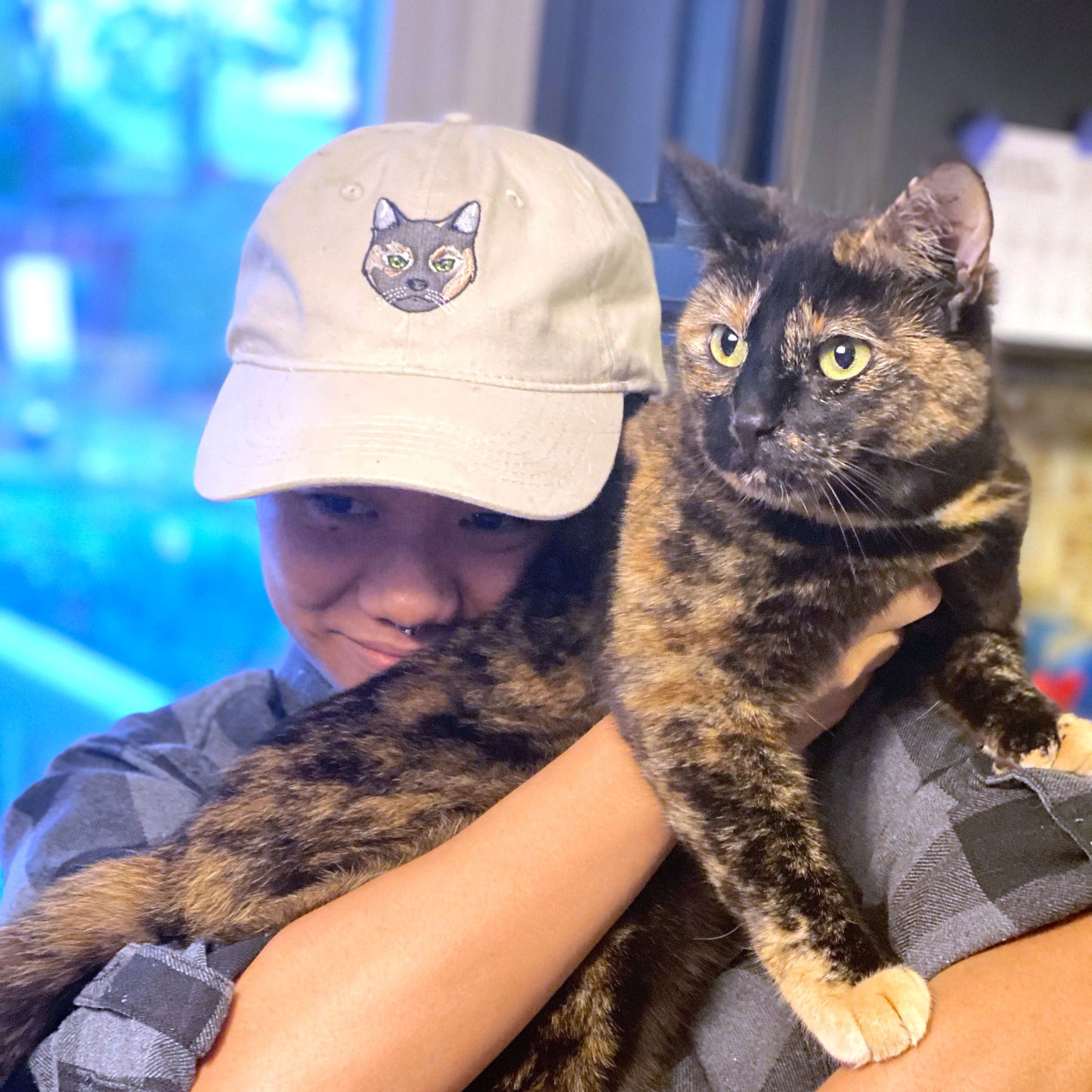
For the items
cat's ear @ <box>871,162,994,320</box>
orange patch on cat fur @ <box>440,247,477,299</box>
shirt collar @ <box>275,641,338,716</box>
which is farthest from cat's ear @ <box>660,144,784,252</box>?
shirt collar @ <box>275,641,338,716</box>

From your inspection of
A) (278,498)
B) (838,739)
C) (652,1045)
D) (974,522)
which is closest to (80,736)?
(278,498)

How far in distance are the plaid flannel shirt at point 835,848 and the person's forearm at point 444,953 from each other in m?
0.06

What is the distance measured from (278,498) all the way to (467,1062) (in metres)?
0.61

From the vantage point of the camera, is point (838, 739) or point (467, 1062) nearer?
point (467, 1062)

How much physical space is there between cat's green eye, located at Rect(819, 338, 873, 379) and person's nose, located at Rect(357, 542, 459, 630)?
0.47m

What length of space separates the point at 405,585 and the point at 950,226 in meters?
0.66

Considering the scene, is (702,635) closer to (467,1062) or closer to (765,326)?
(765,326)

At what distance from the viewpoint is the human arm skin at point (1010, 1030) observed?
74cm

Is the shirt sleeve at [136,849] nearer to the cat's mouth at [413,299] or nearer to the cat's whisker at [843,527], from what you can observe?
the cat's mouth at [413,299]

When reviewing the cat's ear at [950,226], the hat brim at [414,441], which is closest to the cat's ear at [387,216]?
the hat brim at [414,441]

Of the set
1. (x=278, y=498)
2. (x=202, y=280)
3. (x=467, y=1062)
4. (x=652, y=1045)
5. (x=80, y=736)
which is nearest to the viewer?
(x=467, y=1062)

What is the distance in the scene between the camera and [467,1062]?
32.6 inches

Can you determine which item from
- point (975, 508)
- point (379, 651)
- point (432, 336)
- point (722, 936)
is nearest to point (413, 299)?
point (432, 336)

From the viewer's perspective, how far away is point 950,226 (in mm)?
888
